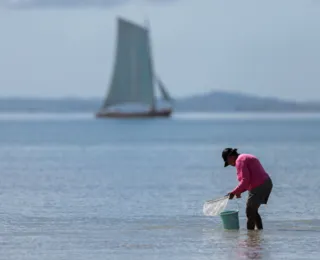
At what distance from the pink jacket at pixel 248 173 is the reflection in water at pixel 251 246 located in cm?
65

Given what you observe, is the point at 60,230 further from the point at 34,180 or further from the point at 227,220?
the point at 34,180

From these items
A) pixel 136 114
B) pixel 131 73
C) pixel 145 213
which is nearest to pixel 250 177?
pixel 145 213

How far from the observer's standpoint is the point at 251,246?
1513 cm

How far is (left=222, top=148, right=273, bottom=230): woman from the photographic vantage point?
15539 millimetres

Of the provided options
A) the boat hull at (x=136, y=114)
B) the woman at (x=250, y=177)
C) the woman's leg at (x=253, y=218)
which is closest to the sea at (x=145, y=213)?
the woman's leg at (x=253, y=218)

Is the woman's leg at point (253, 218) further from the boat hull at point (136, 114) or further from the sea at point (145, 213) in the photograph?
the boat hull at point (136, 114)

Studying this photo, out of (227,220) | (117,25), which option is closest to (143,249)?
(227,220)

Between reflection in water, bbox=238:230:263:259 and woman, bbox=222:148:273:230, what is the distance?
1.18ft

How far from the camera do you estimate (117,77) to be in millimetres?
98188

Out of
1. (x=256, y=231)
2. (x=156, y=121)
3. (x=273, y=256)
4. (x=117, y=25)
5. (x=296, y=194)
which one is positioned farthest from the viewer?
(x=156, y=121)

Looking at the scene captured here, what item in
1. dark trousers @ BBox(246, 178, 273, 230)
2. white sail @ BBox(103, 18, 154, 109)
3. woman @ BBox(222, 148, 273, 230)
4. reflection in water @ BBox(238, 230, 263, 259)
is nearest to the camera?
reflection in water @ BBox(238, 230, 263, 259)

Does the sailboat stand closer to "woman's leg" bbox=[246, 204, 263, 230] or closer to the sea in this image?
the sea

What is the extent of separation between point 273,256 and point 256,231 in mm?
2424

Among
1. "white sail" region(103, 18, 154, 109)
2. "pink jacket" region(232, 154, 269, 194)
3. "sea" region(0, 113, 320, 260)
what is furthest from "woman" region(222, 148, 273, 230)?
"white sail" region(103, 18, 154, 109)
